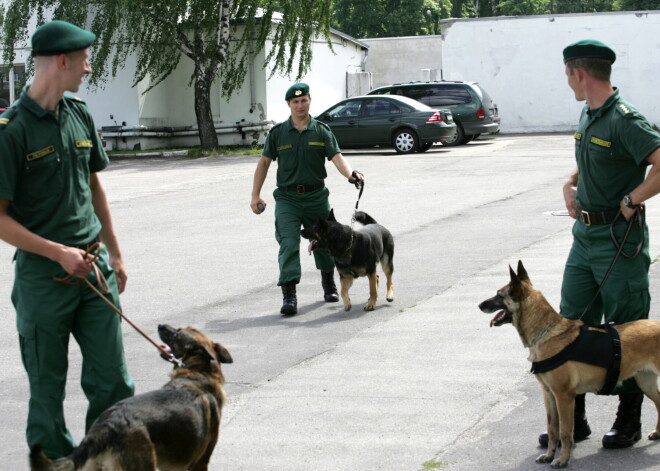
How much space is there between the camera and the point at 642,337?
14.8ft

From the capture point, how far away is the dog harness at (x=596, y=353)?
4469mm

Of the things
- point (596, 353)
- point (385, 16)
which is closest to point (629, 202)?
point (596, 353)

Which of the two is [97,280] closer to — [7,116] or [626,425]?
[7,116]

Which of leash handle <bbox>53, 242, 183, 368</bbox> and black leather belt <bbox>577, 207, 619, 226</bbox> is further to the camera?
black leather belt <bbox>577, 207, 619, 226</bbox>

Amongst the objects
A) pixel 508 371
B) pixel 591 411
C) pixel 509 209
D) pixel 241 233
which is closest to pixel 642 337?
pixel 591 411

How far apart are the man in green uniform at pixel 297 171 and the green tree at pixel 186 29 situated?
17763 mm

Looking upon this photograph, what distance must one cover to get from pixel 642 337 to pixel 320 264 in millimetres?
4781

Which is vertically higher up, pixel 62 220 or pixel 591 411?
pixel 62 220

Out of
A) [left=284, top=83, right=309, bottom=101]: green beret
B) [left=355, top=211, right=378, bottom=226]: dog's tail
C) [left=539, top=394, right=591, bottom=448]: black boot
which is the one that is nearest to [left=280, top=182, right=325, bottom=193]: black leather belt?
[left=355, top=211, right=378, bottom=226]: dog's tail

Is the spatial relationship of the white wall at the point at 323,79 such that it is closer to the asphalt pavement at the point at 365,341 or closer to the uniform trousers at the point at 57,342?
the asphalt pavement at the point at 365,341

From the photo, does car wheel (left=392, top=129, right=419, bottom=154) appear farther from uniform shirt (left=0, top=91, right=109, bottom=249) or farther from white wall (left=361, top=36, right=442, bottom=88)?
uniform shirt (left=0, top=91, right=109, bottom=249)

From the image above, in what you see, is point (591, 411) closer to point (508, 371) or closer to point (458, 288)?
point (508, 371)

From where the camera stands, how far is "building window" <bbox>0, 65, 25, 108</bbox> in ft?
100

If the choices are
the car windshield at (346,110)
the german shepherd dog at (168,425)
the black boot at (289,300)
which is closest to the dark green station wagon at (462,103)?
the car windshield at (346,110)
